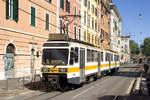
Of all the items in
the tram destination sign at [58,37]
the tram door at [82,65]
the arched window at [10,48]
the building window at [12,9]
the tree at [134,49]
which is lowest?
the tram door at [82,65]

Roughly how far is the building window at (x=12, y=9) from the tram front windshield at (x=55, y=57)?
6787mm

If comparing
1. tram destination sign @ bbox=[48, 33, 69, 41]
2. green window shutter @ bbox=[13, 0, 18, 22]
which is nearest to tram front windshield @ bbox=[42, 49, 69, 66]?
tram destination sign @ bbox=[48, 33, 69, 41]

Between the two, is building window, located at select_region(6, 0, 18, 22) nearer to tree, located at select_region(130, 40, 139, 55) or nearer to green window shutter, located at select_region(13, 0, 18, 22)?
green window shutter, located at select_region(13, 0, 18, 22)

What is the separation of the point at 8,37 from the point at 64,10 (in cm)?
1339

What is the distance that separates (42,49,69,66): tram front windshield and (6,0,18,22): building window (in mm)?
6787

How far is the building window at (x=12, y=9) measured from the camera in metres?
19.0

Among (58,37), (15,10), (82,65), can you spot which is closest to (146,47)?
(15,10)

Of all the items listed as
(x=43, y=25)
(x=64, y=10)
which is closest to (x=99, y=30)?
(x=64, y=10)

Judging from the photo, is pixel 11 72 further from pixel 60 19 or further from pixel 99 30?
pixel 99 30

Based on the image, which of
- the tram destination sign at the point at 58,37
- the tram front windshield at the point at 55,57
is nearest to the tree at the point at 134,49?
the tram destination sign at the point at 58,37

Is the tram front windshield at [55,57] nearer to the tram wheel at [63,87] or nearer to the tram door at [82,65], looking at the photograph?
the tram wheel at [63,87]

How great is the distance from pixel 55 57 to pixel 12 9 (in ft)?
26.7

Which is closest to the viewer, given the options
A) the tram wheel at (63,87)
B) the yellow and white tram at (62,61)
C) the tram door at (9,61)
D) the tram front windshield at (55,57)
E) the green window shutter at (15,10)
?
the yellow and white tram at (62,61)

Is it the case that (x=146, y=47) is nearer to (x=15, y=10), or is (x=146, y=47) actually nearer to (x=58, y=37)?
(x=15, y=10)
